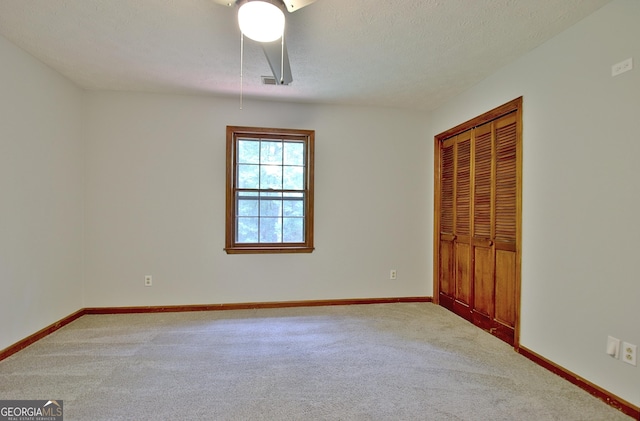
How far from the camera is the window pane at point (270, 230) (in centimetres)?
369

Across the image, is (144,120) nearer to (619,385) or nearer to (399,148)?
(399,148)

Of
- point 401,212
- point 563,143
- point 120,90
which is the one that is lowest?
point 401,212

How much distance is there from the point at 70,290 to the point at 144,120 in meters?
1.96

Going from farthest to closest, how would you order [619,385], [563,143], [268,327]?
[268,327]
[563,143]
[619,385]

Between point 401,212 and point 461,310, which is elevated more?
point 401,212

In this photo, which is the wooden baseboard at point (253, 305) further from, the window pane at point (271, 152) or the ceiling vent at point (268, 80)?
the ceiling vent at point (268, 80)

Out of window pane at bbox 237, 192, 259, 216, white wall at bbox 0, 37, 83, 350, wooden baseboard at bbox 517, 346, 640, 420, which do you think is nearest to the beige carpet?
wooden baseboard at bbox 517, 346, 640, 420

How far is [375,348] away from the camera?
8.39 ft

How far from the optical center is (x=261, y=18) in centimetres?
156

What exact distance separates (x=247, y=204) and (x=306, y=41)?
197 cm

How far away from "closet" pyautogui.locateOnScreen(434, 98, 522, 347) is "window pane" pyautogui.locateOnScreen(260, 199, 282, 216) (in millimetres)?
1976

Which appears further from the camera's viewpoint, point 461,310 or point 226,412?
point 461,310

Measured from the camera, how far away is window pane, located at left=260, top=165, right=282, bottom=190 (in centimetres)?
370

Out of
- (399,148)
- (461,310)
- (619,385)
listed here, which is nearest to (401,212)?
(399,148)
